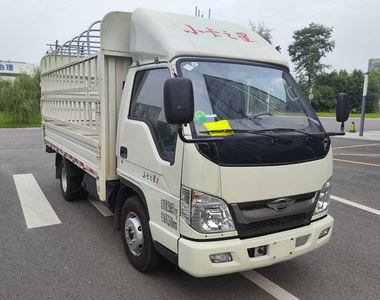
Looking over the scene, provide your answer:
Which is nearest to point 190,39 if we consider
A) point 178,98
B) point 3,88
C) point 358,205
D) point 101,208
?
point 178,98

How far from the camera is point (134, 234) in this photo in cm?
372

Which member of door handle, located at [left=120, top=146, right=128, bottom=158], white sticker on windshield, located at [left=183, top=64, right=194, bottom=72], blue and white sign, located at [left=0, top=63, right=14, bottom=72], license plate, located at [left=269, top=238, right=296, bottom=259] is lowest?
license plate, located at [left=269, top=238, right=296, bottom=259]

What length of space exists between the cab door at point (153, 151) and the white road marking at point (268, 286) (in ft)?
3.53

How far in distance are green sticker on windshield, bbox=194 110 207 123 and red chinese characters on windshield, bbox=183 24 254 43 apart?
36.3 inches

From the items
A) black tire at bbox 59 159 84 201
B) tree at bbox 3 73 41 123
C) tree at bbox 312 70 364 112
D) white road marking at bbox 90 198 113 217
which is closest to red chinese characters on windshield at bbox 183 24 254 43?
white road marking at bbox 90 198 113 217

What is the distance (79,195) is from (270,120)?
13.6 ft

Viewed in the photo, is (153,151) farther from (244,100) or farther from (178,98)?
Result: (244,100)

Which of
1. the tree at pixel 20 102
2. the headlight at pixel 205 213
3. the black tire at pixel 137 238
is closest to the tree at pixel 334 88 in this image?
the tree at pixel 20 102

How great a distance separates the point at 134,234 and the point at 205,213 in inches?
47.1

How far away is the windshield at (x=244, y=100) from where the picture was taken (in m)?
3.06

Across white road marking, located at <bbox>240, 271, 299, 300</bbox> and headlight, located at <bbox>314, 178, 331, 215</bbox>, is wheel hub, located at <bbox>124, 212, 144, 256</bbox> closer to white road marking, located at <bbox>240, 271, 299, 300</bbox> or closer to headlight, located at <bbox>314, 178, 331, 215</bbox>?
white road marking, located at <bbox>240, 271, 299, 300</bbox>

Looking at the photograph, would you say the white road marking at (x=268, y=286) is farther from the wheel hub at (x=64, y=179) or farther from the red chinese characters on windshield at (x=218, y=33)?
the wheel hub at (x=64, y=179)

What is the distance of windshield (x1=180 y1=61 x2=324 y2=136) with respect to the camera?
3064 millimetres

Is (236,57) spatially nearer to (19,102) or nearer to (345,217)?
(345,217)
